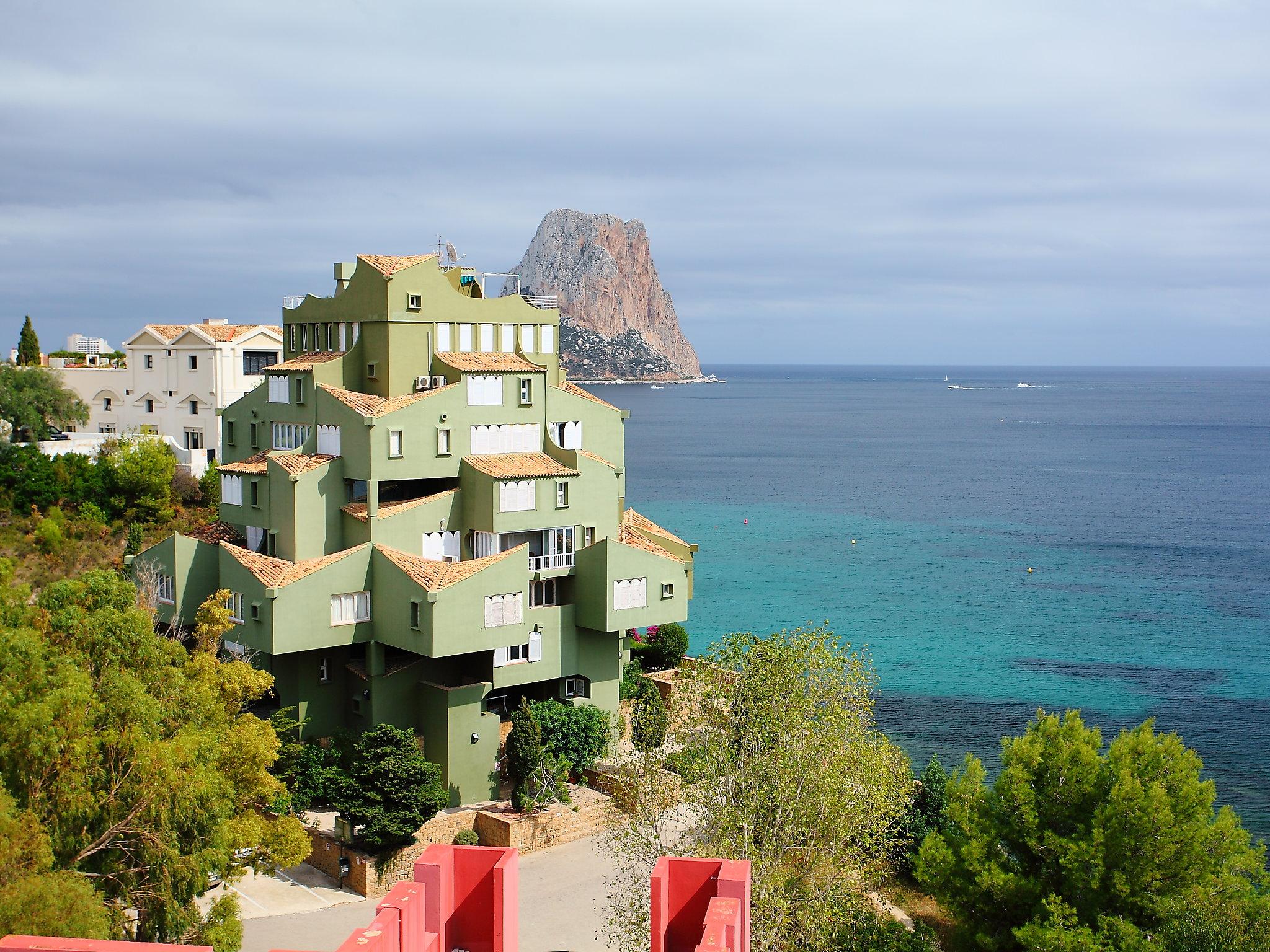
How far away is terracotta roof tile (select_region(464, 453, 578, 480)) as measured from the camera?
4566 centimetres

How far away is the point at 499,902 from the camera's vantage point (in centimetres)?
1689

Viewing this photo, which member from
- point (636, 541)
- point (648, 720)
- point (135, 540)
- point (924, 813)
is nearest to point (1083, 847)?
point (924, 813)

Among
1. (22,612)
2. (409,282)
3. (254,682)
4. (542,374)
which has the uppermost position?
(409,282)

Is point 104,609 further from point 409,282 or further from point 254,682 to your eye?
point 409,282

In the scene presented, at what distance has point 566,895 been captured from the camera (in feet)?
125

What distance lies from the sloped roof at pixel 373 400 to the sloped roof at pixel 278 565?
185 inches

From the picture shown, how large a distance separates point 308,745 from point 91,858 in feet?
53.1

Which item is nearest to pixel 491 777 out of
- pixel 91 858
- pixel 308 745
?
pixel 308 745

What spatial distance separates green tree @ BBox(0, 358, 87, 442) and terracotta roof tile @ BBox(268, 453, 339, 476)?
1475 inches

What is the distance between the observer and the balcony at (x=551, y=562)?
46.6 meters

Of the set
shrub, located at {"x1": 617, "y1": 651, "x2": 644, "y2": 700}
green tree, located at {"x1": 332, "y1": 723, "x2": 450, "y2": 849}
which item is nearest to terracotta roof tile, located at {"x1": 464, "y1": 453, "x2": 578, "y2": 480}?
shrub, located at {"x1": 617, "y1": 651, "x2": 644, "y2": 700}

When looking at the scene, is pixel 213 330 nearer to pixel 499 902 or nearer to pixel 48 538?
pixel 48 538

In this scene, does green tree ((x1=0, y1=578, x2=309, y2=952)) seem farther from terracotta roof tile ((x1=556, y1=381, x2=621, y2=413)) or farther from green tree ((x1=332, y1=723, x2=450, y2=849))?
terracotta roof tile ((x1=556, y1=381, x2=621, y2=413))

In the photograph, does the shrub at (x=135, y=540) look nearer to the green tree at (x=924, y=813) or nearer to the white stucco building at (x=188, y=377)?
the white stucco building at (x=188, y=377)
